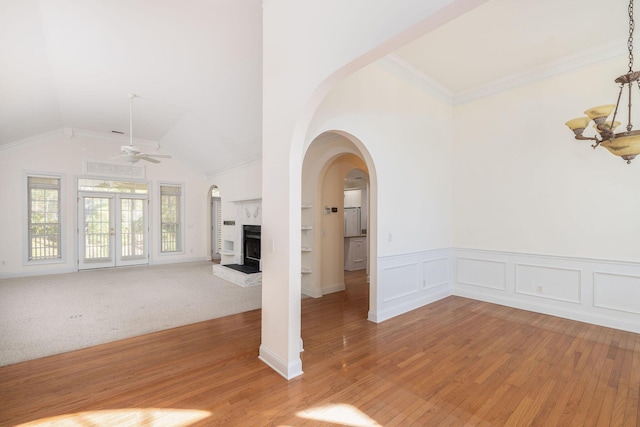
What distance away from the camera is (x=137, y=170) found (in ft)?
27.2

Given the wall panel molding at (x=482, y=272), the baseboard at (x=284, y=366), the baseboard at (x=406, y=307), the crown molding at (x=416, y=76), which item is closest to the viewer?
the baseboard at (x=284, y=366)

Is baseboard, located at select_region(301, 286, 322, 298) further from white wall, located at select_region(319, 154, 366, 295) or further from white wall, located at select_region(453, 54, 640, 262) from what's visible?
white wall, located at select_region(453, 54, 640, 262)

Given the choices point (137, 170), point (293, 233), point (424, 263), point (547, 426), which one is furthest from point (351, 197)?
point (547, 426)

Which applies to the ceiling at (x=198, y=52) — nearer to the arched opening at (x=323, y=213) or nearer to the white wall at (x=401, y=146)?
the white wall at (x=401, y=146)

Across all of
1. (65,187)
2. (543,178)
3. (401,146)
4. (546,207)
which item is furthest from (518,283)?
(65,187)

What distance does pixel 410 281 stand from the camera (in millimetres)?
4363

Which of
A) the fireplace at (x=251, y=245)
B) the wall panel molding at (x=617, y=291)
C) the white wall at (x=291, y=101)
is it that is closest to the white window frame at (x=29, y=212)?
the fireplace at (x=251, y=245)

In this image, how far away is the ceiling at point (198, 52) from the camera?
3.02 m

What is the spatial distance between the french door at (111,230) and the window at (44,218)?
1.46 ft

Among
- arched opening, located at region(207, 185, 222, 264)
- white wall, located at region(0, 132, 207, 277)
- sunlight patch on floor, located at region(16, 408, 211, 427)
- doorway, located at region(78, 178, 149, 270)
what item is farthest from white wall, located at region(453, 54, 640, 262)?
doorway, located at region(78, 178, 149, 270)

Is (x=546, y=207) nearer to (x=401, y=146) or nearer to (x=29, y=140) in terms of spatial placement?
(x=401, y=146)

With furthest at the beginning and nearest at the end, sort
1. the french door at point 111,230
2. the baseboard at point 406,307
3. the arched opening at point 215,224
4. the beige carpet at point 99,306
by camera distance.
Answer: the arched opening at point 215,224 → the french door at point 111,230 → the baseboard at point 406,307 → the beige carpet at point 99,306

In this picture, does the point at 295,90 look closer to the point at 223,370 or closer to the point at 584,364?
the point at 223,370

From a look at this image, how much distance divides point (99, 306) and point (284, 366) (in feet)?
12.4
